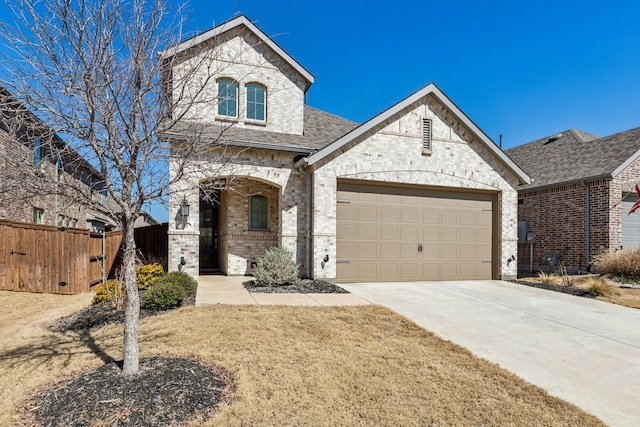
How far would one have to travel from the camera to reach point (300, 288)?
380 inches

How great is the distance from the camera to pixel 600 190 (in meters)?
14.0

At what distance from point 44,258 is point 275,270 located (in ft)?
19.4

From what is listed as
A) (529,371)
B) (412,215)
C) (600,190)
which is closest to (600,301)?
(412,215)

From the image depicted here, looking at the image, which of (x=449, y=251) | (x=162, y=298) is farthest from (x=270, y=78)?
(x=162, y=298)

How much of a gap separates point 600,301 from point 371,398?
8.02 metres

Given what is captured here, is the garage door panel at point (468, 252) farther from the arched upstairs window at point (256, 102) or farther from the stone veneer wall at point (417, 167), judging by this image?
the arched upstairs window at point (256, 102)

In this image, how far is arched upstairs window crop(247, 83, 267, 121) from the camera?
1252 centimetres

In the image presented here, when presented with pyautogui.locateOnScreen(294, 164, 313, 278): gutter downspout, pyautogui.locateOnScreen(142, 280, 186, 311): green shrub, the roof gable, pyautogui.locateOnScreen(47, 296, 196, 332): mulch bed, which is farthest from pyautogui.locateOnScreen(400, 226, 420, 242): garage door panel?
pyautogui.locateOnScreen(142, 280, 186, 311): green shrub

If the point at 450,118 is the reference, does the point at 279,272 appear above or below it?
below

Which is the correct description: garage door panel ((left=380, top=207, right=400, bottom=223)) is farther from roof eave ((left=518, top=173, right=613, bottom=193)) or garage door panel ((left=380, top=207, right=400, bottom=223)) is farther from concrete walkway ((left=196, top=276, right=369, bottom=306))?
roof eave ((left=518, top=173, right=613, bottom=193))

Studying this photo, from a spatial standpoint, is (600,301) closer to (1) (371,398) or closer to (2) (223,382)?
(1) (371,398)

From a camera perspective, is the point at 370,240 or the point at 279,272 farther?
the point at 370,240

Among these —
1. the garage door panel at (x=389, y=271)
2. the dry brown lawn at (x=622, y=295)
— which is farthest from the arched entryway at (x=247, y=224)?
the dry brown lawn at (x=622, y=295)

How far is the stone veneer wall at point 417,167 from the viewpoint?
426 inches
